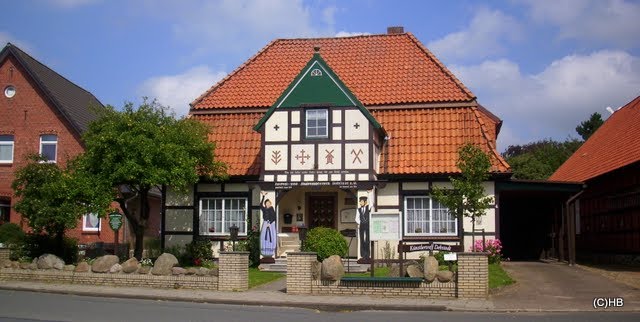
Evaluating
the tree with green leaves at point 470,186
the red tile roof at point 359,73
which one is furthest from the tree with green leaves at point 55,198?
the tree with green leaves at point 470,186

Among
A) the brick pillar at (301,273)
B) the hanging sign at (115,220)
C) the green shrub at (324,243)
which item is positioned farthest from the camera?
the hanging sign at (115,220)

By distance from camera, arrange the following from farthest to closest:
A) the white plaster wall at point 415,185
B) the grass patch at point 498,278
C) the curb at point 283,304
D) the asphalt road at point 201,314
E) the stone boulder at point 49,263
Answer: the white plaster wall at point 415,185 < the stone boulder at point 49,263 < the grass patch at point 498,278 < the curb at point 283,304 < the asphalt road at point 201,314

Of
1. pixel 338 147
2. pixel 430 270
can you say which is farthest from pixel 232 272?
pixel 338 147

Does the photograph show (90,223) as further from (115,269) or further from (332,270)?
(332,270)

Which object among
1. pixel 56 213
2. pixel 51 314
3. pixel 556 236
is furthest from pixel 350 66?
pixel 51 314

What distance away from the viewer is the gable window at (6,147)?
108ft

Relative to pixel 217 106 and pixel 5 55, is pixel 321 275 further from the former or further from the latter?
pixel 5 55

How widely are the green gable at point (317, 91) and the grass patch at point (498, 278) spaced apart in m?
6.11

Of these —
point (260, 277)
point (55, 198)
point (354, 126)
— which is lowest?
point (260, 277)

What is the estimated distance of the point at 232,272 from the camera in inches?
722

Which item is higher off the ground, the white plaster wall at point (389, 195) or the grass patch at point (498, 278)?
the white plaster wall at point (389, 195)

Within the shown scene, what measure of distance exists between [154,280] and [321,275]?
475 centimetres

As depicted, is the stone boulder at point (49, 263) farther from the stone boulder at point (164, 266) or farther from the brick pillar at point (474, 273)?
the brick pillar at point (474, 273)

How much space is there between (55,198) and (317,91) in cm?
904
